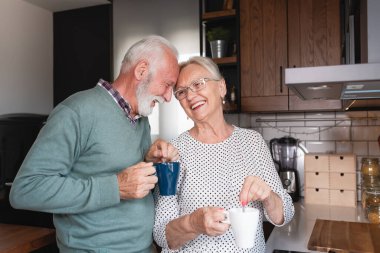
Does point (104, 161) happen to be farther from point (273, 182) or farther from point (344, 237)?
point (344, 237)

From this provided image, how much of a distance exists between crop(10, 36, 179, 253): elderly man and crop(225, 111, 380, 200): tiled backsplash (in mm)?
1502

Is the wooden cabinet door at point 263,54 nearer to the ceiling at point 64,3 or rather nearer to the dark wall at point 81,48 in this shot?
the dark wall at point 81,48

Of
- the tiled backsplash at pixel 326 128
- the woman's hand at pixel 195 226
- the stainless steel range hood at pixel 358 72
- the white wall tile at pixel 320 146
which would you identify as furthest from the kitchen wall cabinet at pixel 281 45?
the woman's hand at pixel 195 226

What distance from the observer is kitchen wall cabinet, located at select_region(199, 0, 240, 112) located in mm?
2520

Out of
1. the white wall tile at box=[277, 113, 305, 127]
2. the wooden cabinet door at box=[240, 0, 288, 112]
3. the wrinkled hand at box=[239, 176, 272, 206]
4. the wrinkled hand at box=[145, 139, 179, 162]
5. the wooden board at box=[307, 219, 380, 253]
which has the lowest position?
the wooden board at box=[307, 219, 380, 253]

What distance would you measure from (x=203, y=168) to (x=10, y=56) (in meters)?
2.22

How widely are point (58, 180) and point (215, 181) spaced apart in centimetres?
54

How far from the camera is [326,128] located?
2.65 metres

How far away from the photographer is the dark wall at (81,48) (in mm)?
2918

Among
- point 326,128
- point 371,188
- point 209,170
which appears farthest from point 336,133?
point 209,170

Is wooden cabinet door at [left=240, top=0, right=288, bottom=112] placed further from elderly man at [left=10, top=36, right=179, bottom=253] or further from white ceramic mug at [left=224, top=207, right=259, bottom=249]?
white ceramic mug at [left=224, top=207, right=259, bottom=249]

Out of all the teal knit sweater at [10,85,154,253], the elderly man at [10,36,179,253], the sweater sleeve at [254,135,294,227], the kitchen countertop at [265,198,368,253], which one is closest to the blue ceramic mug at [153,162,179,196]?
the elderly man at [10,36,179,253]

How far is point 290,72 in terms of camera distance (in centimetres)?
134

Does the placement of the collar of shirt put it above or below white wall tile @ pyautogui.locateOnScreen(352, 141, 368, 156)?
above
